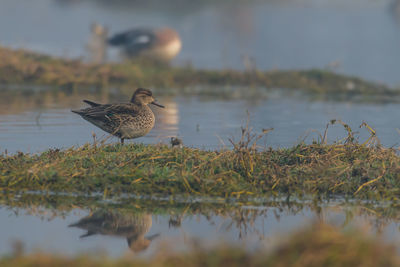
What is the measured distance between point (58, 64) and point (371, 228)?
21.3m

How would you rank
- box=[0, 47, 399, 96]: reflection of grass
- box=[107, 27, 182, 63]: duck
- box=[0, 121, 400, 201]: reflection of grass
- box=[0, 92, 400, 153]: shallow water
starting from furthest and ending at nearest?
box=[107, 27, 182, 63]: duck → box=[0, 47, 399, 96]: reflection of grass → box=[0, 92, 400, 153]: shallow water → box=[0, 121, 400, 201]: reflection of grass

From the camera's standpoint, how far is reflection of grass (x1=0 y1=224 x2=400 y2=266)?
3852 millimetres

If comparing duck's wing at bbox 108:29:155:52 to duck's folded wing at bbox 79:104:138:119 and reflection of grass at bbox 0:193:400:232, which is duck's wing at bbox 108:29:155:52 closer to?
duck's folded wing at bbox 79:104:138:119

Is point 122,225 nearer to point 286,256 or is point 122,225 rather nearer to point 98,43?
point 286,256

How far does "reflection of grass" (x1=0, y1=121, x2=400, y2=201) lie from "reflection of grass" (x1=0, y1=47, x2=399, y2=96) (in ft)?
54.1

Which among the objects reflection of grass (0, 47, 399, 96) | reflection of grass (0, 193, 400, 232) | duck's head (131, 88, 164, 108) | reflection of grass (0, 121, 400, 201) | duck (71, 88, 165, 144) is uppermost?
reflection of grass (0, 47, 399, 96)

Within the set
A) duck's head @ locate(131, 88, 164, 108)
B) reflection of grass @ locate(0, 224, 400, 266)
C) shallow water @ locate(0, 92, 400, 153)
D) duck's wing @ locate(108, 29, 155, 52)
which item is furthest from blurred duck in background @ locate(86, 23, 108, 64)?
reflection of grass @ locate(0, 224, 400, 266)

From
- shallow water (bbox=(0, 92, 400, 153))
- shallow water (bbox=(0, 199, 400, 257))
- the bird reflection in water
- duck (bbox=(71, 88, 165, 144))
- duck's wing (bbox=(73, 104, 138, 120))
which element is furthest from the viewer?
shallow water (bbox=(0, 92, 400, 153))

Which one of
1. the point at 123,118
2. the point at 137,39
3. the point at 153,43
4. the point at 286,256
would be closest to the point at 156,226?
the point at 286,256

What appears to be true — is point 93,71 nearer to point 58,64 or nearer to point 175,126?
point 58,64

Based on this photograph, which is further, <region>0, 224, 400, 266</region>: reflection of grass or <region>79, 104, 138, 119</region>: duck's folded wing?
<region>79, 104, 138, 119</region>: duck's folded wing

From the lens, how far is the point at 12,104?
1697 centimetres

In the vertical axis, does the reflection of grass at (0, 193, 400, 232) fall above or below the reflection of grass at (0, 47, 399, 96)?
below

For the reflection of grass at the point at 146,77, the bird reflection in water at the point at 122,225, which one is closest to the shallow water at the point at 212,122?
the bird reflection in water at the point at 122,225
